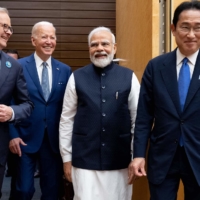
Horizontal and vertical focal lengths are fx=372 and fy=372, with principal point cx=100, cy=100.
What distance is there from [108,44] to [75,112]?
0.50 metres

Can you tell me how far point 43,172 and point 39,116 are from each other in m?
0.44

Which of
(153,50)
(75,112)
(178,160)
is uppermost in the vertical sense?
(153,50)

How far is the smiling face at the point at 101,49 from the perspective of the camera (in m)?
2.42

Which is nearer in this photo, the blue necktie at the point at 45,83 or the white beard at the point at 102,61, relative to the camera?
the white beard at the point at 102,61

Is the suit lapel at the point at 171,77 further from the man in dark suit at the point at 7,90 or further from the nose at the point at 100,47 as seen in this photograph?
the man in dark suit at the point at 7,90

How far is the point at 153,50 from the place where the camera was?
8.16 feet

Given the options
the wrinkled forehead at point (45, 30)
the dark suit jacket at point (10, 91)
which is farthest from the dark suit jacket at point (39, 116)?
the dark suit jacket at point (10, 91)

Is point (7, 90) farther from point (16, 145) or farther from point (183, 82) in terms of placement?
point (183, 82)

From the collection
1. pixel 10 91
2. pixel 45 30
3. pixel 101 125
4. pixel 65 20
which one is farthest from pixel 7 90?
pixel 65 20

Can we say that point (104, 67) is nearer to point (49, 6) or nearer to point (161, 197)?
point (161, 197)

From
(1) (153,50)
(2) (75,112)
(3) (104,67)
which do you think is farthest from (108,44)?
(2) (75,112)

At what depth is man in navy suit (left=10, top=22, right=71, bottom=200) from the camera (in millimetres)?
2783

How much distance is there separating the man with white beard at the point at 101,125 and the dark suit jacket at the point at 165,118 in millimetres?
403

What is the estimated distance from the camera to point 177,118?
5.94 feet
